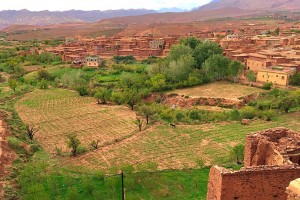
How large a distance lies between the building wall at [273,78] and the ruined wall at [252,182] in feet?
103

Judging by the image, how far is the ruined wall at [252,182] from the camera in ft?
33.5

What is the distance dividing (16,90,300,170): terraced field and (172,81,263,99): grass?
924 centimetres

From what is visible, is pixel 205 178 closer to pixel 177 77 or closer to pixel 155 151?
pixel 155 151

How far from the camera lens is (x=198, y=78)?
1768 inches

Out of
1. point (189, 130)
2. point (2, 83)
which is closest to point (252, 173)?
point (189, 130)

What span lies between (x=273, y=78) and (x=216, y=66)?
7613 millimetres

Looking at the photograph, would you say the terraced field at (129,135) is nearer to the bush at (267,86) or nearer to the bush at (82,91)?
the bush at (82,91)

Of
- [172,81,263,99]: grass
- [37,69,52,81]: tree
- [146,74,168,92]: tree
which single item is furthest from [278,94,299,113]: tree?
[37,69,52,81]: tree

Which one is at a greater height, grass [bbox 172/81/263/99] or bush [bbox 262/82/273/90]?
bush [bbox 262/82/273/90]

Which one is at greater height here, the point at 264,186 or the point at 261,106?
the point at 264,186

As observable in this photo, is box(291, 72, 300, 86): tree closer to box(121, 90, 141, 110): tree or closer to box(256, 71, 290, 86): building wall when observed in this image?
box(256, 71, 290, 86): building wall

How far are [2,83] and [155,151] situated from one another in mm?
34200

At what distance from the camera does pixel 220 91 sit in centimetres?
4072

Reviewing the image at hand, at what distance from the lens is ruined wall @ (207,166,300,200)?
10211 mm
